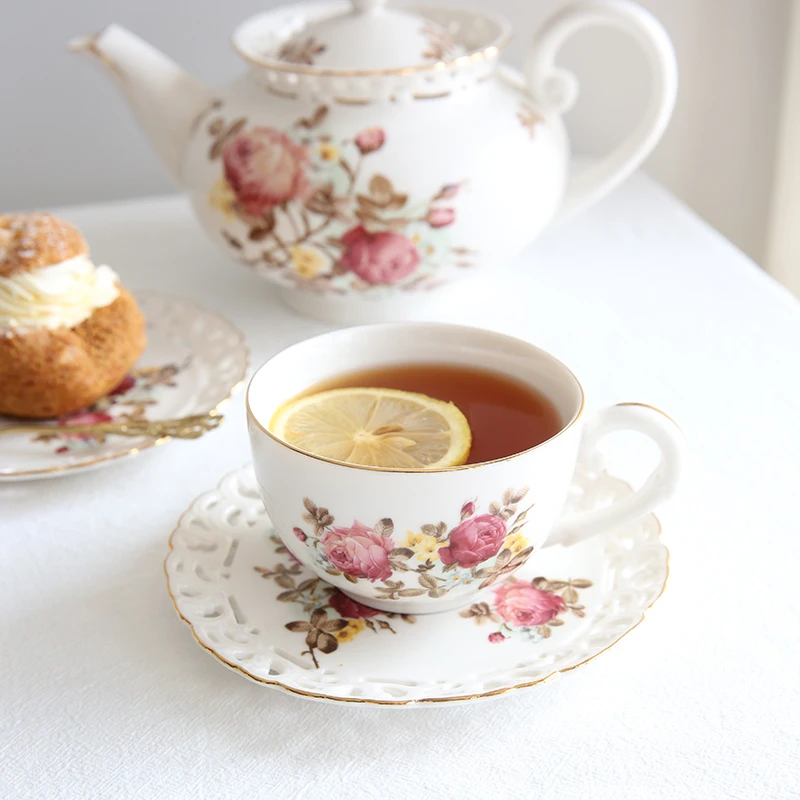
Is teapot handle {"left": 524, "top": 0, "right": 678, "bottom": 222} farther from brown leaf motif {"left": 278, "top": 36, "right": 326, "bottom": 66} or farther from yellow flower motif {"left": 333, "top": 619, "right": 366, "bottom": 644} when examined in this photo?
yellow flower motif {"left": 333, "top": 619, "right": 366, "bottom": 644}

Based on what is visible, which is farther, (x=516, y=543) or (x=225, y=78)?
(x=225, y=78)

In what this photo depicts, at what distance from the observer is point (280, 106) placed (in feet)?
2.68

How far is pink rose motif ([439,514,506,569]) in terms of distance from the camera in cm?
49

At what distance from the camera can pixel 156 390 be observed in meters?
0.79

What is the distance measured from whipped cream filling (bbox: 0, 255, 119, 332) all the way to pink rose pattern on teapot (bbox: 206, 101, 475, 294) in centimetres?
13

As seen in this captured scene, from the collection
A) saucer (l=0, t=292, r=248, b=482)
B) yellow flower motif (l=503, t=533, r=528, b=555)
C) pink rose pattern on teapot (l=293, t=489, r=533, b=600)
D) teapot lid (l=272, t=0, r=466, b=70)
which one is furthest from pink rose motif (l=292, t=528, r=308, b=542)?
teapot lid (l=272, t=0, r=466, b=70)

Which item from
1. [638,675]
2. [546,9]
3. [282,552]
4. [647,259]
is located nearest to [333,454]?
[282,552]

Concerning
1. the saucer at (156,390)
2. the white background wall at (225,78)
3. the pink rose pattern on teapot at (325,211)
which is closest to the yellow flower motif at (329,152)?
the pink rose pattern on teapot at (325,211)

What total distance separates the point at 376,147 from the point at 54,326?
0.92 ft

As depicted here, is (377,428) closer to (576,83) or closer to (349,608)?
(349,608)

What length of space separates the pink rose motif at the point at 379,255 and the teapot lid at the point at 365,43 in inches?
4.9

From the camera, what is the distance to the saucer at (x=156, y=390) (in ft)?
2.28

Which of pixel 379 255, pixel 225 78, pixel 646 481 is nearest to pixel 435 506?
pixel 646 481

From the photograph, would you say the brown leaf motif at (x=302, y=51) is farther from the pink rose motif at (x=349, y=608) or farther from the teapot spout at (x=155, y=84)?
the pink rose motif at (x=349, y=608)
